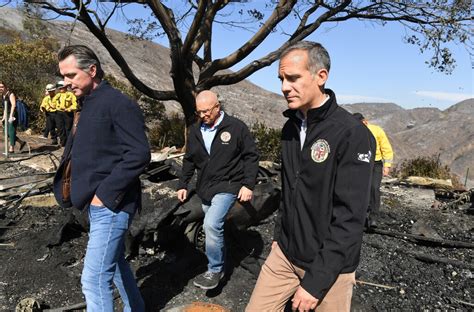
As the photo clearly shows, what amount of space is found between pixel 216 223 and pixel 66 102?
8.95 meters

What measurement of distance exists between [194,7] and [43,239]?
8.72m

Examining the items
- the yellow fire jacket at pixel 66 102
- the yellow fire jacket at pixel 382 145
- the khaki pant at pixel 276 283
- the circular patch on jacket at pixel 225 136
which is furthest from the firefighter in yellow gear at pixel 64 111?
the khaki pant at pixel 276 283

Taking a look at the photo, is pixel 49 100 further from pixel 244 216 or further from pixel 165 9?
pixel 244 216

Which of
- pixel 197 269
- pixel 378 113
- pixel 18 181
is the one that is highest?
pixel 378 113

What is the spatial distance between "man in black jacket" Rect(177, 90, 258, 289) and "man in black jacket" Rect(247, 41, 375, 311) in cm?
155

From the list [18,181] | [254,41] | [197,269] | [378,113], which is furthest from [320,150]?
[378,113]

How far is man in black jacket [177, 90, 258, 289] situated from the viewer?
11.8 ft

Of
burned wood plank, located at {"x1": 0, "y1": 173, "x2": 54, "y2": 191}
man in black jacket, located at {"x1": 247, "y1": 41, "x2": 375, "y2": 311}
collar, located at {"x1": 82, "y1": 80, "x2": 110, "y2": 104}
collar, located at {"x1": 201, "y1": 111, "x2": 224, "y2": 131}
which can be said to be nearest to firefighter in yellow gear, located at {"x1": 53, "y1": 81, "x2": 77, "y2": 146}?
burned wood plank, located at {"x1": 0, "y1": 173, "x2": 54, "y2": 191}

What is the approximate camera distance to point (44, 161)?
852 centimetres

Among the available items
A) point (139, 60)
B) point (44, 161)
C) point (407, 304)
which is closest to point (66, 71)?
point (407, 304)

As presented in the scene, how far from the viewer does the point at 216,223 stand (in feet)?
11.7

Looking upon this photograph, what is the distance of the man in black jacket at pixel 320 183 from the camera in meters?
1.76

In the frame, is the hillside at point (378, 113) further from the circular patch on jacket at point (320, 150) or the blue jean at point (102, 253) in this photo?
the circular patch on jacket at point (320, 150)

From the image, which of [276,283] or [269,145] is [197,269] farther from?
[269,145]
